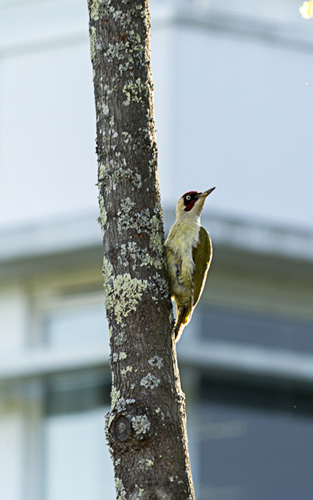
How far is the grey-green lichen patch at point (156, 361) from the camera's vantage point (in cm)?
350

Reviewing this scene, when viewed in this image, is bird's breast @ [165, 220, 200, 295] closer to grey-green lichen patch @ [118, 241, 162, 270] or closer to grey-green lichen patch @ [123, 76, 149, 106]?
grey-green lichen patch @ [118, 241, 162, 270]

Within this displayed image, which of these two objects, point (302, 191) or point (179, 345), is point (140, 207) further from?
point (302, 191)

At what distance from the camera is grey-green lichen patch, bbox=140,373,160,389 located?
3.48 metres

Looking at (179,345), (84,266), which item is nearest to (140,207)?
(179,345)

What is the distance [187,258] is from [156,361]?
1.37 metres

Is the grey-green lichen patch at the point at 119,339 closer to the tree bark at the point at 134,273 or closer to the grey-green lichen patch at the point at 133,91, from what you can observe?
the tree bark at the point at 134,273

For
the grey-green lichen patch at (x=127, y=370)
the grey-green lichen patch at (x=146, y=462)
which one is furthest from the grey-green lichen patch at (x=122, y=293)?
the grey-green lichen patch at (x=146, y=462)

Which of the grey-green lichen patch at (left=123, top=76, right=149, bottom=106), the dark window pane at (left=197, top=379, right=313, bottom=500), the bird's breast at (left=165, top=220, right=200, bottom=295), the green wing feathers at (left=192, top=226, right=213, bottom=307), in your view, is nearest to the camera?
the grey-green lichen patch at (left=123, top=76, right=149, bottom=106)

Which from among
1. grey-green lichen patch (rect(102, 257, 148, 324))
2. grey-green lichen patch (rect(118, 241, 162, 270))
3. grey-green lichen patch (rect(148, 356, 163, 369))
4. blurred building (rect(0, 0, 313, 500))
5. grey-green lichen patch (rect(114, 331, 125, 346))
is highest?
grey-green lichen patch (rect(118, 241, 162, 270))

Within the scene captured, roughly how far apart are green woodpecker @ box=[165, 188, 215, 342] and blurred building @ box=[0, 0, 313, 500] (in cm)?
555

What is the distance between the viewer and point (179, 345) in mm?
10844

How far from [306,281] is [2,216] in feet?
10.7

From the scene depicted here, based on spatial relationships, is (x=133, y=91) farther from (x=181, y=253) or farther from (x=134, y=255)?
(x=181, y=253)

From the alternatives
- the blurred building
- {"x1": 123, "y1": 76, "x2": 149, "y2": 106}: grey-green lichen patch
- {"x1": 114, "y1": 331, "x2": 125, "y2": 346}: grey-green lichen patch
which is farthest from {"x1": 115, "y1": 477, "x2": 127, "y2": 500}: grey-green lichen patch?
the blurred building
